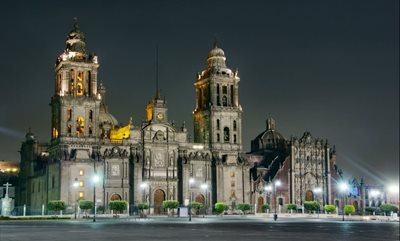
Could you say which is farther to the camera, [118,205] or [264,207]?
[264,207]

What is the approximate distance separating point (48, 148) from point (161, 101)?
21092mm

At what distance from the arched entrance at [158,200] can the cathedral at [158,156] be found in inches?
6.7

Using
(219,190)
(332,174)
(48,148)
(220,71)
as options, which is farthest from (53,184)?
(332,174)

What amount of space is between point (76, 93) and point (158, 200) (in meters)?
22.7

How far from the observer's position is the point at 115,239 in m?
38.4

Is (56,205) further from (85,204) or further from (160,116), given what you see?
(160,116)

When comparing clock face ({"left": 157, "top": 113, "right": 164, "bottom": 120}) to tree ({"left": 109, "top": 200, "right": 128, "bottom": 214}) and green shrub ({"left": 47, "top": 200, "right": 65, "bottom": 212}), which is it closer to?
tree ({"left": 109, "top": 200, "right": 128, "bottom": 214})

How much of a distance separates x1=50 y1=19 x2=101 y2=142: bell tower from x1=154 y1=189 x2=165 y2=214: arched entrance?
1480cm

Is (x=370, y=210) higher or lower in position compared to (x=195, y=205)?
lower

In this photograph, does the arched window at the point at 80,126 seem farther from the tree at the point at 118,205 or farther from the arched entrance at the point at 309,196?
the arched entrance at the point at 309,196

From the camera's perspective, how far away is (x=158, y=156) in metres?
118

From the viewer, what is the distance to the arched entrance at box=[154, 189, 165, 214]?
382 ft

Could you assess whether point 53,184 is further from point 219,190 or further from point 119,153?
point 219,190

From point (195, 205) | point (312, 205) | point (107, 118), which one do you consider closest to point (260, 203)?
point (312, 205)
